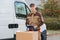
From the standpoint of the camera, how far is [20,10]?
11109mm

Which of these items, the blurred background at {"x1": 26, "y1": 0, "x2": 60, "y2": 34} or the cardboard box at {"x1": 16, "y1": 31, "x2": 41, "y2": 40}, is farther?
the blurred background at {"x1": 26, "y1": 0, "x2": 60, "y2": 34}

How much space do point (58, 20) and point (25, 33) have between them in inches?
725

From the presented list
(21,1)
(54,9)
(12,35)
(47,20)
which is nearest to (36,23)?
(12,35)

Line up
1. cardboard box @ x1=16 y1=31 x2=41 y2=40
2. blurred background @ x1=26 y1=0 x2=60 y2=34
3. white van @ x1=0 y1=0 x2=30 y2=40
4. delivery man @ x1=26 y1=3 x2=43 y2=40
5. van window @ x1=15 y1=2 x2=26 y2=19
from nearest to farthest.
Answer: cardboard box @ x1=16 y1=31 x2=41 y2=40, delivery man @ x1=26 y1=3 x2=43 y2=40, white van @ x1=0 y1=0 x2=30 y2=40, van window @ x1=15 y1=2 x2=26 y2=19, blurred background @ x1=26 y1=0 x2=60 y2=34

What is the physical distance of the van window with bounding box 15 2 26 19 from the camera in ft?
35.9

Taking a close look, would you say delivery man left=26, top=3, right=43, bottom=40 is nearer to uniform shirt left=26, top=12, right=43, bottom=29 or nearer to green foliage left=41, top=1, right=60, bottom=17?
uniform shirt left=26, top=12, right=43, bottom=29

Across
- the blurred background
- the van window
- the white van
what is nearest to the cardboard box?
the white van

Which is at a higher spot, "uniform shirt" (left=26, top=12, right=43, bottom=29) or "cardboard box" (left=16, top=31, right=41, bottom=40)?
"uniform shirt" (left=26, top=12, right=43, bottom=29)

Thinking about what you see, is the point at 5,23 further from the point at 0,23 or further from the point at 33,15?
the point at 33,15

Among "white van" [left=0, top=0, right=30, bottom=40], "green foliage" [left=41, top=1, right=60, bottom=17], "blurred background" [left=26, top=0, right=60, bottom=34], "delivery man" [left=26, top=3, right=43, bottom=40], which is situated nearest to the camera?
"delivery man" [left=26, top=3, right=43, bottom=40]

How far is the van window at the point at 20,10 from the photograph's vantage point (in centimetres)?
1094

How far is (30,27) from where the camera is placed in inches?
348

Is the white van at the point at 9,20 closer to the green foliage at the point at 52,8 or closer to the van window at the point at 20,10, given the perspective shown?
the van window at the point at 20,10

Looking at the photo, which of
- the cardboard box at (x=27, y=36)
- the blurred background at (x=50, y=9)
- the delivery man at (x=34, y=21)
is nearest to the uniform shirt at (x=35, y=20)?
the delivery man at (x=34, y=21)
